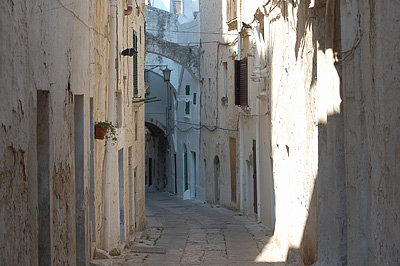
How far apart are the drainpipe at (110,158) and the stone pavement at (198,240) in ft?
1.89

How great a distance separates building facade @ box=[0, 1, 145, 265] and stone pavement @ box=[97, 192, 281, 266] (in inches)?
32.4

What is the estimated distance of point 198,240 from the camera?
1320cm

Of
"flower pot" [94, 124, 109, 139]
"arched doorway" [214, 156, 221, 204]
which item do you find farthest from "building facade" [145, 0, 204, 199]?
"flower pot" [94, 124, 109, 139]

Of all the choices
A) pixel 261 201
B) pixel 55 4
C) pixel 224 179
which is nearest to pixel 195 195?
pixel 224 179

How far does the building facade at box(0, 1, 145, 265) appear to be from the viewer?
3.85m

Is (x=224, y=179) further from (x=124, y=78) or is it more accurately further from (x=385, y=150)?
(x=385, y=150)

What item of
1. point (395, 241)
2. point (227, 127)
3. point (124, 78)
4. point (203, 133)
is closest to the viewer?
point (395, 241)

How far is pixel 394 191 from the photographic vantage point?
398 centimetres

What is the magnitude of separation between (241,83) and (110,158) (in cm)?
808

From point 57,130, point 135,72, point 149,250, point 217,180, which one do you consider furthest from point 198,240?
point 217,180

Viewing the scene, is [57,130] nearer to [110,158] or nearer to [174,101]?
[110,158]

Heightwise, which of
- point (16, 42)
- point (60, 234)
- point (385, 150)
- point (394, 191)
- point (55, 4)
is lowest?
point (60, 234)

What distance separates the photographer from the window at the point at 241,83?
57.3 feet

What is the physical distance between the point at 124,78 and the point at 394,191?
31.3 feet
